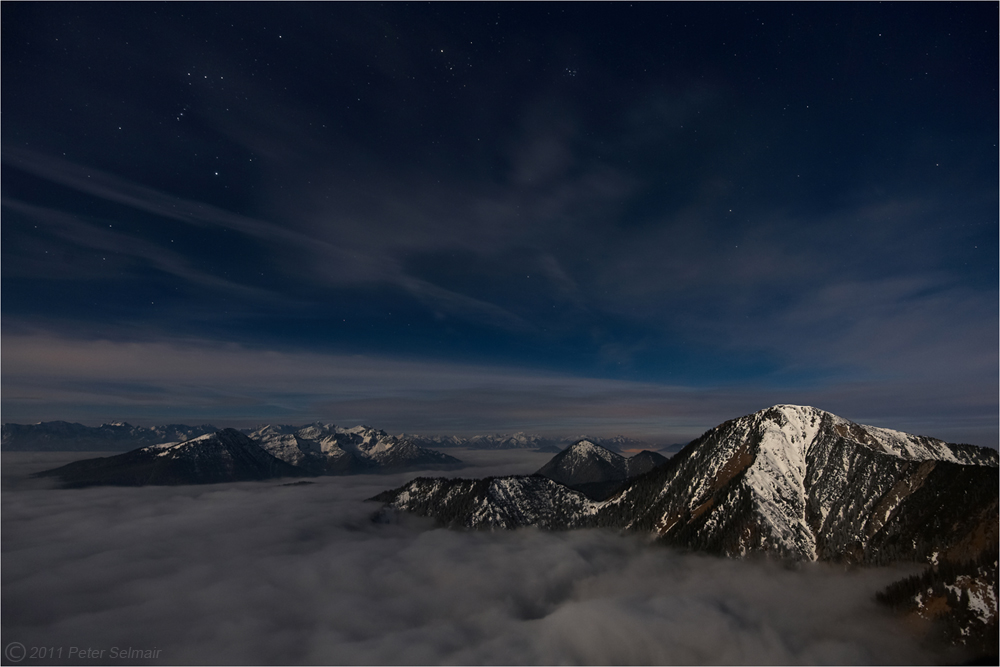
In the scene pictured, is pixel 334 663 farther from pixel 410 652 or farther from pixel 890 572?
pixel 890 572

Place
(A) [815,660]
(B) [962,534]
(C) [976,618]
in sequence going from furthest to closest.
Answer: (B) [962,534] → (A) [815,660] → (C) [976,618]

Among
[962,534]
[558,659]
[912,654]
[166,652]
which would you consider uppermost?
[962,534]

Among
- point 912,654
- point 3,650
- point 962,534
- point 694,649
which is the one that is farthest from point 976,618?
point 3,650

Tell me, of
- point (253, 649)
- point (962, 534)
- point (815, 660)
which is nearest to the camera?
point (815, 660)

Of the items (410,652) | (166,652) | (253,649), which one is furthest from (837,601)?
(166,652)

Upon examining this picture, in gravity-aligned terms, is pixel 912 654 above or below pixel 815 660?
above

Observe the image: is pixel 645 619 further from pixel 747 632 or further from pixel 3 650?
pixel 3 650

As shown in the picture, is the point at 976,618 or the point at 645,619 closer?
the point at 976,618

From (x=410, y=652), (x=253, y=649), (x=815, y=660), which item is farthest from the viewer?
(x=253, y=649)

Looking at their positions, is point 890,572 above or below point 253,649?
above
